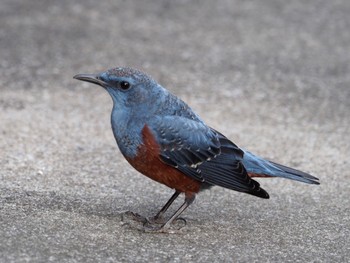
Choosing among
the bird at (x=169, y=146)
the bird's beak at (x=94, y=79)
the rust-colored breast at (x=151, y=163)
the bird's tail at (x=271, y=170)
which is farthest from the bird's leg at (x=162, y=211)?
the bird's beak at (x=94, y=79)

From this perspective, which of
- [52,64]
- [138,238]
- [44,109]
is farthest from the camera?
[52,64]

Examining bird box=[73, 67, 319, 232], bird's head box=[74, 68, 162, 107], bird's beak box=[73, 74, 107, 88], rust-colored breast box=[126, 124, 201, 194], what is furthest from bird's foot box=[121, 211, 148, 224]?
bird's beak box=[73, 74, 107, 88]

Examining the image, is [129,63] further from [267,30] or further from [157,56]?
[267,30]

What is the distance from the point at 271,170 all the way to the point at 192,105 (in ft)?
7.32

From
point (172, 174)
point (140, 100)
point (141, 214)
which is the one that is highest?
point (140, 100)

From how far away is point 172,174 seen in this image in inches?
171

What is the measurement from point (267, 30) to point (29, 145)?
376cm

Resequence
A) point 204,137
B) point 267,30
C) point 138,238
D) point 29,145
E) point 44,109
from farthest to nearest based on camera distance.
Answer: point 267,30, point 44,109, point 29,145, point 204,137, point 138,238

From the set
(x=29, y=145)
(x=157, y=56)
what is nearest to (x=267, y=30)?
(x=157, y=56)

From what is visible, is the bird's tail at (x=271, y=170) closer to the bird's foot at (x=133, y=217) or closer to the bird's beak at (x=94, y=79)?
the bird's foot at (x=133, y=217)

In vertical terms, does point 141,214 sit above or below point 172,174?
below

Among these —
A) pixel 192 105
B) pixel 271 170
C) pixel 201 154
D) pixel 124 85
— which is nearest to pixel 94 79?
pixel 124 85

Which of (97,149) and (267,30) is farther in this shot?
(267,30)

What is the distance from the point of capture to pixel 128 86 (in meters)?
4.38
